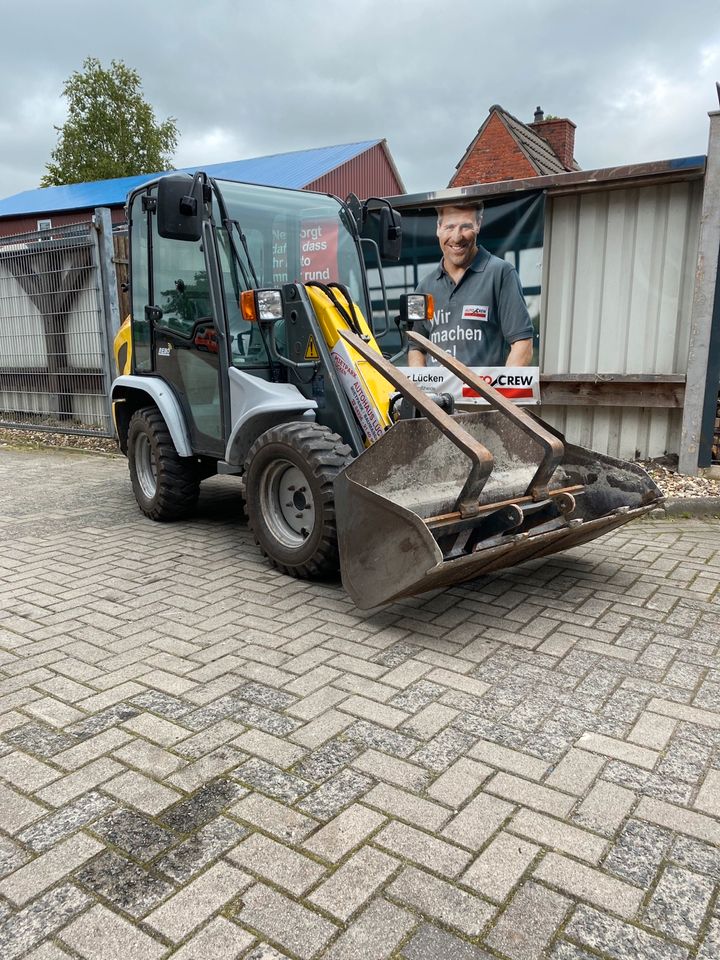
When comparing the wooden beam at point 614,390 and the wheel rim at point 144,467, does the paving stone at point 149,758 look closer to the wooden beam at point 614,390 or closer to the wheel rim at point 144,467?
the wheel rim at point 144,467

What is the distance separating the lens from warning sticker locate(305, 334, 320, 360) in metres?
4.57

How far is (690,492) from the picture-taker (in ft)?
19.8

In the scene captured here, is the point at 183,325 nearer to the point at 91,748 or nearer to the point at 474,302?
the point at 474,302

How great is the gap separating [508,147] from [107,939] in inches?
888

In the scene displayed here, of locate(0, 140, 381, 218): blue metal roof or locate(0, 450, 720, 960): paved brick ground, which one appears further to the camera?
locate(0, 140, 381, 218): blue metal roof

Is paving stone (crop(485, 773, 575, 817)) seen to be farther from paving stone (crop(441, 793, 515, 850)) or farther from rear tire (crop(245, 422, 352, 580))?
rear tire (crop(245, 422, 352, 580))

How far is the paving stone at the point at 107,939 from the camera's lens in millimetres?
1797

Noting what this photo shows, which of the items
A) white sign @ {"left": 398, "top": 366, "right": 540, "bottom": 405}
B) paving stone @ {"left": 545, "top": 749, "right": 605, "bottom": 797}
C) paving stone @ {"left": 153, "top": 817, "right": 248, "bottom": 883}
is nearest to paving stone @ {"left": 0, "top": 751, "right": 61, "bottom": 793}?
paving stone @ {"left": 153, "top": 817, "right": 248, "bottom": 883}

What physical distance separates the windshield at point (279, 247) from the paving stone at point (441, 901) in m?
3.54

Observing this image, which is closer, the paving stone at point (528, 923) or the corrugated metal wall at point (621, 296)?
the paving stone at point (528, 923)

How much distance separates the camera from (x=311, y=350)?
A: 459 centimetres

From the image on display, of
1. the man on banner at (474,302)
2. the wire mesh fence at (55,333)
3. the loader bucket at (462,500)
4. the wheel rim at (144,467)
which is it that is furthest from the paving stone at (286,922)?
the wire mesh fence at (55,333)

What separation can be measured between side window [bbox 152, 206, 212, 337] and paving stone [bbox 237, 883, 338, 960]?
389 cm

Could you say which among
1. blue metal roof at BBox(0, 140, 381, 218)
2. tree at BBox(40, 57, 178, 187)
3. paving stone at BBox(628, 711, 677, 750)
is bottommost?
paving stone at BBox(628, 711, 677, 750)
